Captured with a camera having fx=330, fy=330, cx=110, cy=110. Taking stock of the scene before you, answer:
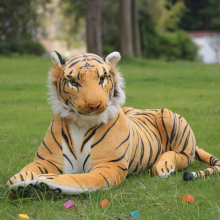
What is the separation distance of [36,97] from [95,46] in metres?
9.27

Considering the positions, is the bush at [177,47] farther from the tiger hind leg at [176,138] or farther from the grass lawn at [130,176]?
the tiger hind leg at [176,138]

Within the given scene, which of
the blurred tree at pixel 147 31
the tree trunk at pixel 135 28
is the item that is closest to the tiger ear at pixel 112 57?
the tree trunk at pixel 135 28

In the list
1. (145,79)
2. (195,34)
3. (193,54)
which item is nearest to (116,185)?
(145,79)

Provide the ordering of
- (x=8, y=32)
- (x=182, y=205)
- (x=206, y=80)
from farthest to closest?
(x=8, y=32) → (x=206, y=80) → (x=182, y=205)

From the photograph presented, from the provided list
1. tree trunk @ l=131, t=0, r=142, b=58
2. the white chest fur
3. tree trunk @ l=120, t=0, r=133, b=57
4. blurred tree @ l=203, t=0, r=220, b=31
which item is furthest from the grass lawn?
blurred tree @ l=203, t=0, r=220, b=31

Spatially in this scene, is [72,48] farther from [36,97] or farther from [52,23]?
[36,97]

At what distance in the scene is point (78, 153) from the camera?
10.7ft

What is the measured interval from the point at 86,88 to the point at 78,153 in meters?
0.67

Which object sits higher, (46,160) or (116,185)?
(46,160)

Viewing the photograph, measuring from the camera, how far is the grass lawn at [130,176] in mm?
2670

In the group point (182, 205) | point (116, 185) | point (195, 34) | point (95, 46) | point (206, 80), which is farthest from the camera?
point (195, 34)

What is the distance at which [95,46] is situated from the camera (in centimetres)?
1831

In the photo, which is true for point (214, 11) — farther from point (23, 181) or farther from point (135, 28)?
point (23, 181)

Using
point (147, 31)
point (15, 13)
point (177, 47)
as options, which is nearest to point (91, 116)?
point (15, 13)
